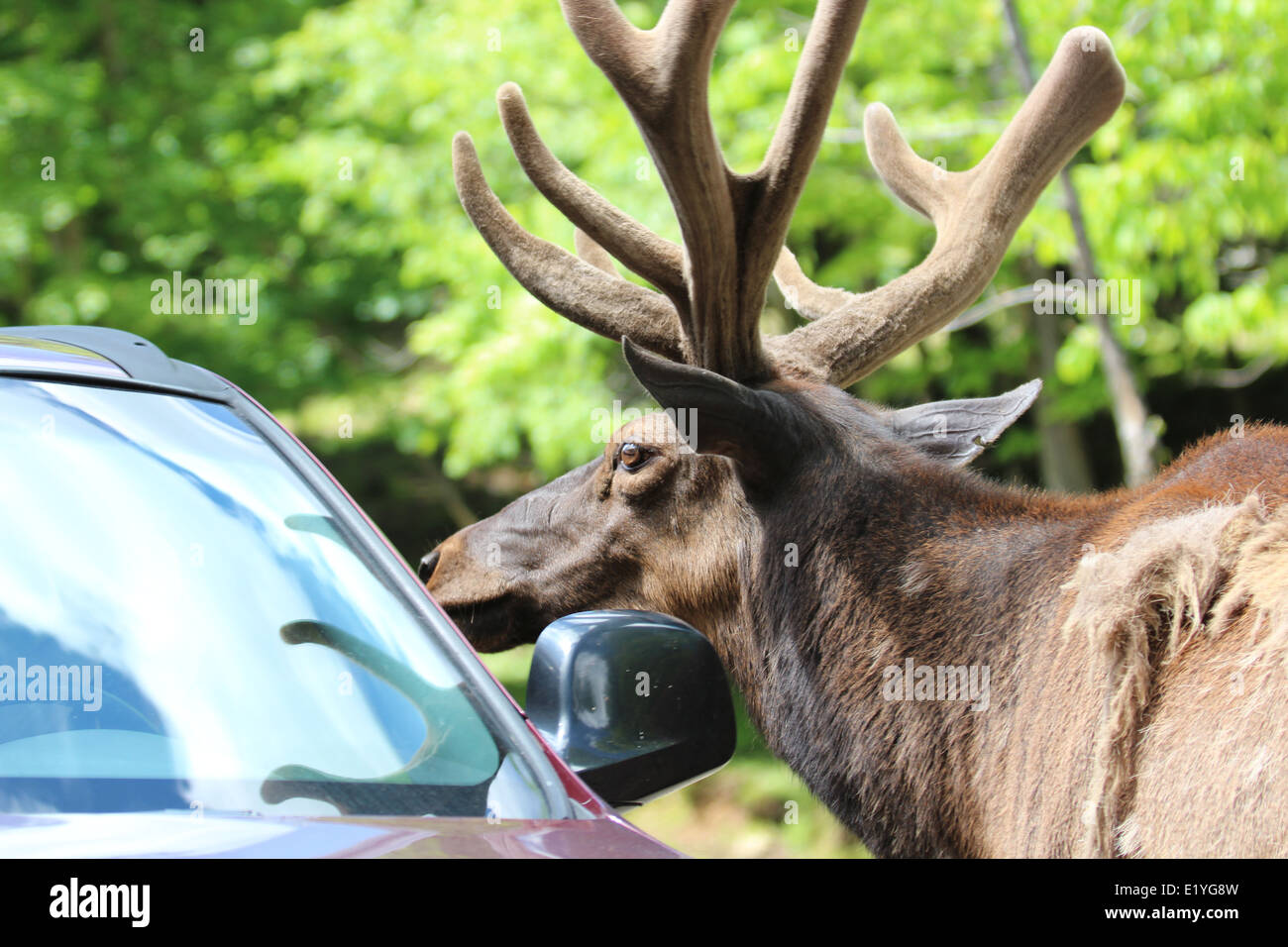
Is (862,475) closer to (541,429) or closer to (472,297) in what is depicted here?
(541,429)

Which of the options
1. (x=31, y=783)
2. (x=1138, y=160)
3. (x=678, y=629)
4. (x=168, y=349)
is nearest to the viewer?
(x=31, y=783)

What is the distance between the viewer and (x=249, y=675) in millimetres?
1817

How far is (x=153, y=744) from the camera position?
1.72 metres

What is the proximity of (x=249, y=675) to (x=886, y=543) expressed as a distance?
1.79 m

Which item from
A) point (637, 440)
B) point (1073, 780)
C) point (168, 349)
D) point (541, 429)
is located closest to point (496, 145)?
point (541, 429)

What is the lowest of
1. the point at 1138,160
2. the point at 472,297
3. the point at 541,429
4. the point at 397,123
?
the point at 541,429

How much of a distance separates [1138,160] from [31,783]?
6.47 m

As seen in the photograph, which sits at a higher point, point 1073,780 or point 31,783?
point 31,783

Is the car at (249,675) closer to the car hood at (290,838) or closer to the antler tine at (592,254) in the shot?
the car hood at (290,838)

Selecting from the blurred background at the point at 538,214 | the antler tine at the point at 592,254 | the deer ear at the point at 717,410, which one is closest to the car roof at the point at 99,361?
the deer ear at the point at 717,410

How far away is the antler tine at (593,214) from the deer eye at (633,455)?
47cm

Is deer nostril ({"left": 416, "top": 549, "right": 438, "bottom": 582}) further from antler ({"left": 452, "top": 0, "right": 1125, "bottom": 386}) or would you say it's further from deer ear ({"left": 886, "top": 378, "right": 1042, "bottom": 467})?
deer ear ({"left": 886, "top": 378, "right": 1042, "bottom": 467})

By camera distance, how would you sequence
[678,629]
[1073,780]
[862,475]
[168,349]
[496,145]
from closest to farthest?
[678,629] < [1073,780] < [862,475] < [496,145] < [168,349]

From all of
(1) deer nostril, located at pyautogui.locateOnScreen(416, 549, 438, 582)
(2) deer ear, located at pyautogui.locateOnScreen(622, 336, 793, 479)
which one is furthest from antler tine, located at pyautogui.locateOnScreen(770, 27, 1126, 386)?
(1) deer nostril, located at pyautogui.locateOnScreen(416, 549, 438, 582)
